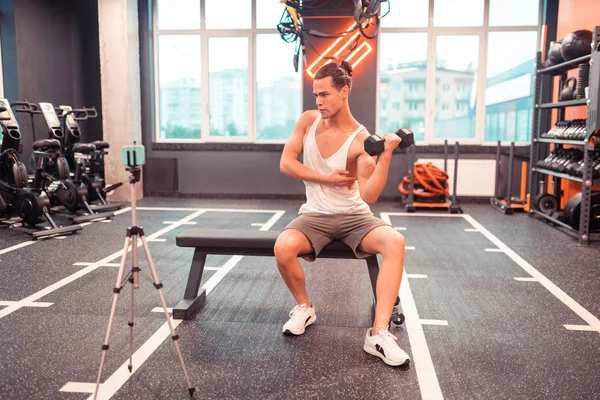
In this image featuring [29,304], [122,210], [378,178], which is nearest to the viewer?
[378,178]

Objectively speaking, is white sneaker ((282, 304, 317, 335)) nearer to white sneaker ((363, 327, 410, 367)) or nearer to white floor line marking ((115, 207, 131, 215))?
white sneaker ((363, 327, 410, 367))

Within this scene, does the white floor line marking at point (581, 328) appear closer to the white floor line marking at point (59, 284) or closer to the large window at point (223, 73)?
the white floor line marking at point (59, 284)

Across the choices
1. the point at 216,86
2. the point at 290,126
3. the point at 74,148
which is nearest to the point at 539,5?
the point at 290,126

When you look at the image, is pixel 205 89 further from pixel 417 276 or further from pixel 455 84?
pixel 417 276

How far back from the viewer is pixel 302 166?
8.24ft

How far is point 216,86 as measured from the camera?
292 inches

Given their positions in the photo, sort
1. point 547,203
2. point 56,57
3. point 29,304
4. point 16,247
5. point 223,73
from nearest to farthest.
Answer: point 29,304
point 16,247
point 547,203
point 56,57
point 223,73

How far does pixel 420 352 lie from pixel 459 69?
554cm

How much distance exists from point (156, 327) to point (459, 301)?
1636 mm

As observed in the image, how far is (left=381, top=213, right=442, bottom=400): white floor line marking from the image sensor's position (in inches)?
76.3

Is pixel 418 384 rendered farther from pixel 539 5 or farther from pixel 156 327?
pixel 539 5

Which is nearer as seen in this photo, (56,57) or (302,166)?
(302,166)

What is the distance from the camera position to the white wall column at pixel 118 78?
21.9ft

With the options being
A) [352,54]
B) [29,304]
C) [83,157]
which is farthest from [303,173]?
[352,54]
